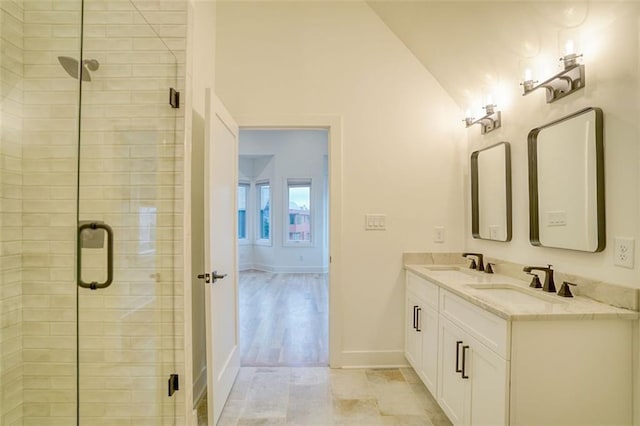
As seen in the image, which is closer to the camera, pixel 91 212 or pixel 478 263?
→ pixel 91 212

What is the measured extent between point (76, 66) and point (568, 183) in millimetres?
2692

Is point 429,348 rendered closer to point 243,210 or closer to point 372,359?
point 372,359

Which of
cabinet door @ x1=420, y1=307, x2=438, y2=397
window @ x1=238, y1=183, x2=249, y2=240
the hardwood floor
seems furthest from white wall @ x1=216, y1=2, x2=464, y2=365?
window @ x1=238, y1=183, x2=249, y2=240

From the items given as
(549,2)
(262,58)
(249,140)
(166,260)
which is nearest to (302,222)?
(249,140)

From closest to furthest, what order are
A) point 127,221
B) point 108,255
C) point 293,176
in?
point 108,255 → point 127,221 → point 293,176

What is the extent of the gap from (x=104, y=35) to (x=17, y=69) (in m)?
0.47

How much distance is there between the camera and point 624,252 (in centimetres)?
137

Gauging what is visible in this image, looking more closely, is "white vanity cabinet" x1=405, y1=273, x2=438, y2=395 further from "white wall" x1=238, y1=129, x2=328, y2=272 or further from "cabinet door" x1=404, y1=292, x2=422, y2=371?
"white wall" x1=238, y1=129, x2=328, y2=272

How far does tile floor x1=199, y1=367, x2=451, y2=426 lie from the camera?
1989 mm

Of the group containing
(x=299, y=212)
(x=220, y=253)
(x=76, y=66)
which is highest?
(x=76, y=66)

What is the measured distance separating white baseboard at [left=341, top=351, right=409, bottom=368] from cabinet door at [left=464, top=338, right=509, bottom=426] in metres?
1.03

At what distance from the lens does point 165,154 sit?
70.9 inches

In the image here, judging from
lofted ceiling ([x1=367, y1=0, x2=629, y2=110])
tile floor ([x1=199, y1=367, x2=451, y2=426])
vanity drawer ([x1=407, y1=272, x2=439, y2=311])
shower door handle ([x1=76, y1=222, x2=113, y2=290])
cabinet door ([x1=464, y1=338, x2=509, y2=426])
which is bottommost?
tile floor ([x1=199, y1=367, x2=451, y2=426])

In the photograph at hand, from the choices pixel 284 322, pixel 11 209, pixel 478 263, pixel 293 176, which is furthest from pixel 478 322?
pixel 293 176
